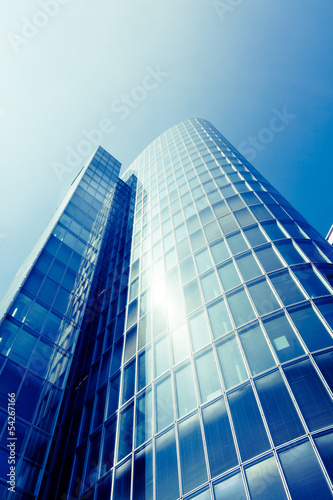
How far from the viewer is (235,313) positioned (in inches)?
510

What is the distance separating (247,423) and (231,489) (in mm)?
1715

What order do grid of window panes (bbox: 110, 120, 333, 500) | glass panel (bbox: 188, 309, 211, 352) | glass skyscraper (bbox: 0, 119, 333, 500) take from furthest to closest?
glass panel (bbox: 188, 309, 211, 352), glass skyscraper (bbox: 0, 119, 333, 500), grid of window panes (bbox: 110, 120, 333, 500)

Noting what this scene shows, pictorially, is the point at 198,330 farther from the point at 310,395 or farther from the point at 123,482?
the point at 123,482

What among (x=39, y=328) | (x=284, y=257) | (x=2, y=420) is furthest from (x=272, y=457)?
(x=39, y=328)

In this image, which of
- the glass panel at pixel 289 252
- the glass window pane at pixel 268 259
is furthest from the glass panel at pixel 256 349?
the glass panel at pixel 289 252

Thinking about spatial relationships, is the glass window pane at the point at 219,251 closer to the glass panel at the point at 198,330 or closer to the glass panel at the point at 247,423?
the glass panel at the point at 198,330

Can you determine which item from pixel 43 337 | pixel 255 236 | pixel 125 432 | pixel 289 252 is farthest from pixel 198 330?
pixel 43 337

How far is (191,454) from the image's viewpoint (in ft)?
31.9

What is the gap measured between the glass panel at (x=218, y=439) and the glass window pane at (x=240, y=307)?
3.38 m

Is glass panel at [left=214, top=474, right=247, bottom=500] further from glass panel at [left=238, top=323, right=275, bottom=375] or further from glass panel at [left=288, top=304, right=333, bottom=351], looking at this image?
glass panel at [left=288, top=304, right=333, bottom=351]

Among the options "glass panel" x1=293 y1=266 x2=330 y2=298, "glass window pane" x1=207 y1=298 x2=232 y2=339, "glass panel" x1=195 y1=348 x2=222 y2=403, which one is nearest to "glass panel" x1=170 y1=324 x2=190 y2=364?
"glass panel" x1=195 y1=348 x2=222 y2=403

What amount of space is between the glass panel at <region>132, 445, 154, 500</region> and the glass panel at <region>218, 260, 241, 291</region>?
7.48m

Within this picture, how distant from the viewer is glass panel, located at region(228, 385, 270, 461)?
8547mm

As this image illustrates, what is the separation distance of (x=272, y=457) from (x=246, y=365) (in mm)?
2987
